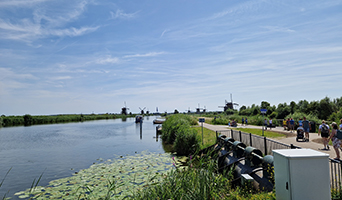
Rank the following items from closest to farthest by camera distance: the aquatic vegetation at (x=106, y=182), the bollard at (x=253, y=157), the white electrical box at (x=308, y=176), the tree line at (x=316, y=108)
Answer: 1. the white electrical box at (x=308, y=176)
2. the bollard at (x=253, y=157)
3. the aquatic vegetation at (x=106, y=182)
4. the tree line at (x=316, y=108)

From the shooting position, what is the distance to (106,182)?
10.4m

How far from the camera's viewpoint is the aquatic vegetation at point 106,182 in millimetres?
8727

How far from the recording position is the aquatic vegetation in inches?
344

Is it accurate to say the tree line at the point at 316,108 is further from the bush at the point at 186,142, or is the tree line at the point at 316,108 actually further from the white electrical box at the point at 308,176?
the white electrical box at the point at 308,176

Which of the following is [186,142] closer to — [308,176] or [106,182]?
[106,182]

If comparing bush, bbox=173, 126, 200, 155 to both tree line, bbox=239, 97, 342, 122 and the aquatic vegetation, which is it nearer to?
the aquatic vegetation

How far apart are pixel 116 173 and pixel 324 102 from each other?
40.5 metres

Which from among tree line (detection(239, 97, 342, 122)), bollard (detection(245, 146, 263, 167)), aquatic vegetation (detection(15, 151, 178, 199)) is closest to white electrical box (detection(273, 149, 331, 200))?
bollard (detection(245, 146, 263, 167))

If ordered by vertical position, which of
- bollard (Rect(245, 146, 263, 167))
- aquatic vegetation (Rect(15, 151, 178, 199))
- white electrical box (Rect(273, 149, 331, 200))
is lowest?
aquatic vegetation (Rect(15, 151, 178, 199))

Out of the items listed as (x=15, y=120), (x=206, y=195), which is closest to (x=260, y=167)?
(x=206, y=195)

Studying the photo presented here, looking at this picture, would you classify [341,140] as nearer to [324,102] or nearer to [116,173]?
[116,173]

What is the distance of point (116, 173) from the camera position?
11992 mm

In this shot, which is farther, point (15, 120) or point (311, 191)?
point (15, 120)

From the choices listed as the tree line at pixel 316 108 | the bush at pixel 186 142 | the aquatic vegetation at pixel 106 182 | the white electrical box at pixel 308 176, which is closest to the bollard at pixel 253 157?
the aquatic vegetation at pixel 106 182
